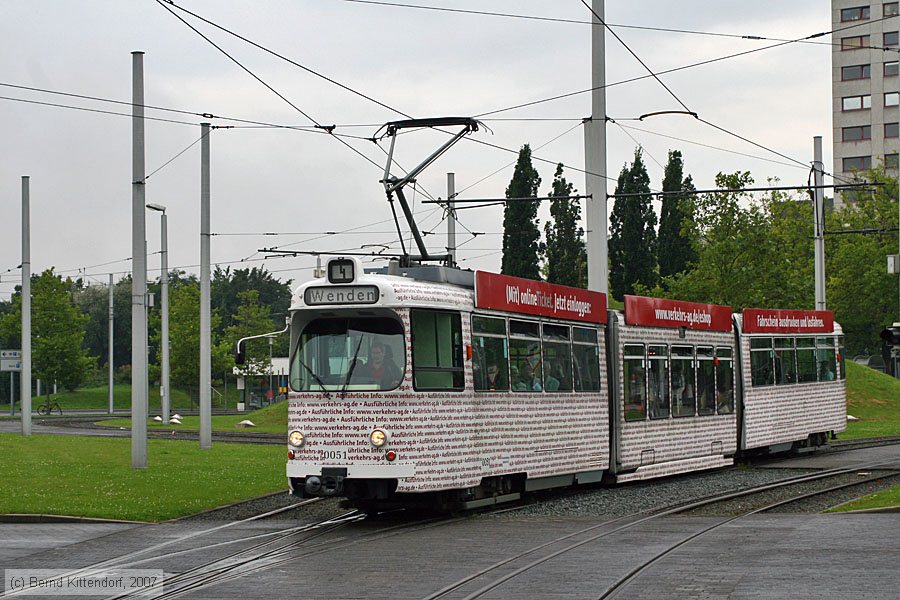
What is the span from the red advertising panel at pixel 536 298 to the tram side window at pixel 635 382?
982 mm

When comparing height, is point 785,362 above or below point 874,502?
above

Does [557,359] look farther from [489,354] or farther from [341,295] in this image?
[341,295]

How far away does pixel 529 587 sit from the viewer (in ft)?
37.9

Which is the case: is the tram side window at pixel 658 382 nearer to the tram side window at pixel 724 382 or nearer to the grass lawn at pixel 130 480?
the tram side window at pixel 724 382

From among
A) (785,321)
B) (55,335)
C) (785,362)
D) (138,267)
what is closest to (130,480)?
(138,267)

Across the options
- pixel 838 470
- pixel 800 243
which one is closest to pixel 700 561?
pixel 838 470

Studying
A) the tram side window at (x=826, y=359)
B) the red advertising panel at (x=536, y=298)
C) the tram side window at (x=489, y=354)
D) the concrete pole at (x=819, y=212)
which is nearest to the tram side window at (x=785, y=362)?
the tram side window at (x=826, y=359)

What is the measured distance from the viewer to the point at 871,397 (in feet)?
181

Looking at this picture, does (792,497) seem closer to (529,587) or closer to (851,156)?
(529,587)

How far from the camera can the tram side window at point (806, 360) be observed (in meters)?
31.2

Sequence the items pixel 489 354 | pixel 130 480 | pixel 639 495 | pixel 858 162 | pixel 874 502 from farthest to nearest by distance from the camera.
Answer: pixel 858 162, pixel 130 480, pixel 639 495, pixel 874 502, pixel 489 354

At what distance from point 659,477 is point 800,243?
53.7m

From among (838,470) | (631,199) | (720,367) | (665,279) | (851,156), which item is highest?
(851,156)

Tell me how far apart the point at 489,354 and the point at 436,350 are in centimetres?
131
